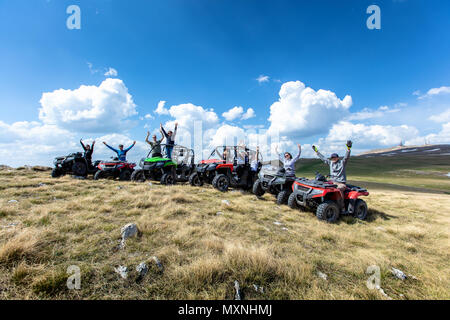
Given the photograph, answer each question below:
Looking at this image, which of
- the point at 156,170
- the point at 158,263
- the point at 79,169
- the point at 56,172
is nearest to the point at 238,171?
the point at 156,170

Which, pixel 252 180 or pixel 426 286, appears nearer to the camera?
pixel 426 286

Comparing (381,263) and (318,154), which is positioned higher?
(318,154)

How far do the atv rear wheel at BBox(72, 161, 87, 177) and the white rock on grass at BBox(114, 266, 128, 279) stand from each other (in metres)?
12.2

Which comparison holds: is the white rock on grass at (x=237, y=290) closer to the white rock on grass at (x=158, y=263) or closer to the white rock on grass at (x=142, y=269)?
the white rock on grass at (x=158, y=263)

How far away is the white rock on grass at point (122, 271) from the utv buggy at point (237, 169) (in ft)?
23.7

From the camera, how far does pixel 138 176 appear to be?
36.9 feet

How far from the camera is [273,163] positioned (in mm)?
8906

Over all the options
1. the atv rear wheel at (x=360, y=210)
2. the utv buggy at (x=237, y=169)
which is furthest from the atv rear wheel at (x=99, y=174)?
the atv rear wheel at (x=360, y=210)

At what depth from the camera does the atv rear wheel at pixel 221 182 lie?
384 inches

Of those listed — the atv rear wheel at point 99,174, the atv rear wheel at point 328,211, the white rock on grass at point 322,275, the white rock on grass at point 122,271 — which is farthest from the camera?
the atv rear wheel at point 99,174
